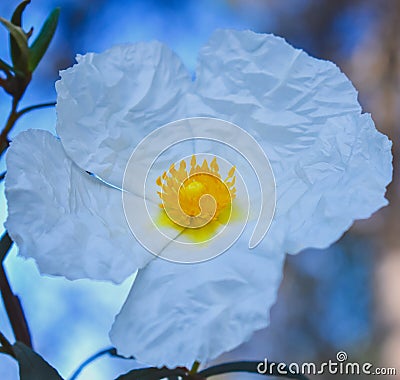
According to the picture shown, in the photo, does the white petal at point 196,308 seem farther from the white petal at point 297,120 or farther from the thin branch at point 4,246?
the thin branch at point 4,246

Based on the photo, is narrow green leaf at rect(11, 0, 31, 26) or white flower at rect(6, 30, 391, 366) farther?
narrow green leaf at rect(11, 0, 31, 26)

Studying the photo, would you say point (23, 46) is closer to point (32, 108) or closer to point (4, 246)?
point (32, 108)

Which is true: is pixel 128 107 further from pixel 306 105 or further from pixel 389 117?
pixel 389 117

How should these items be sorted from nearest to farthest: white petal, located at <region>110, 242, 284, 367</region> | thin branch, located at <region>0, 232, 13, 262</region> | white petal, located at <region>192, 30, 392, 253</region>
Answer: white petal, located at <region>110, 242, 284, 367</region>, white petal, located at <region>192, 30, 392, 253</region>, thin branch, located at <region>0, 232, 13, 262</region>

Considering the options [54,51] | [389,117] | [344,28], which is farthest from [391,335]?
[54,51]

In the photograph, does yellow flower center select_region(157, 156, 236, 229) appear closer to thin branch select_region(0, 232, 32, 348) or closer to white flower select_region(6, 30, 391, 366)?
white flower select_region(6, 30, 391, 366)

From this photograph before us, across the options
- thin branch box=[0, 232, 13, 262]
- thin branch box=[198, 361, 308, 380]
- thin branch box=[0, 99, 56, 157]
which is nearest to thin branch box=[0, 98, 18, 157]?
thin branch box=[0, 99, 56, 157]

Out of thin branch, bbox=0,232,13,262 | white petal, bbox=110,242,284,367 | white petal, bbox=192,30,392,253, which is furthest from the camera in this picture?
thin branch, bbox=0,232,13,262
